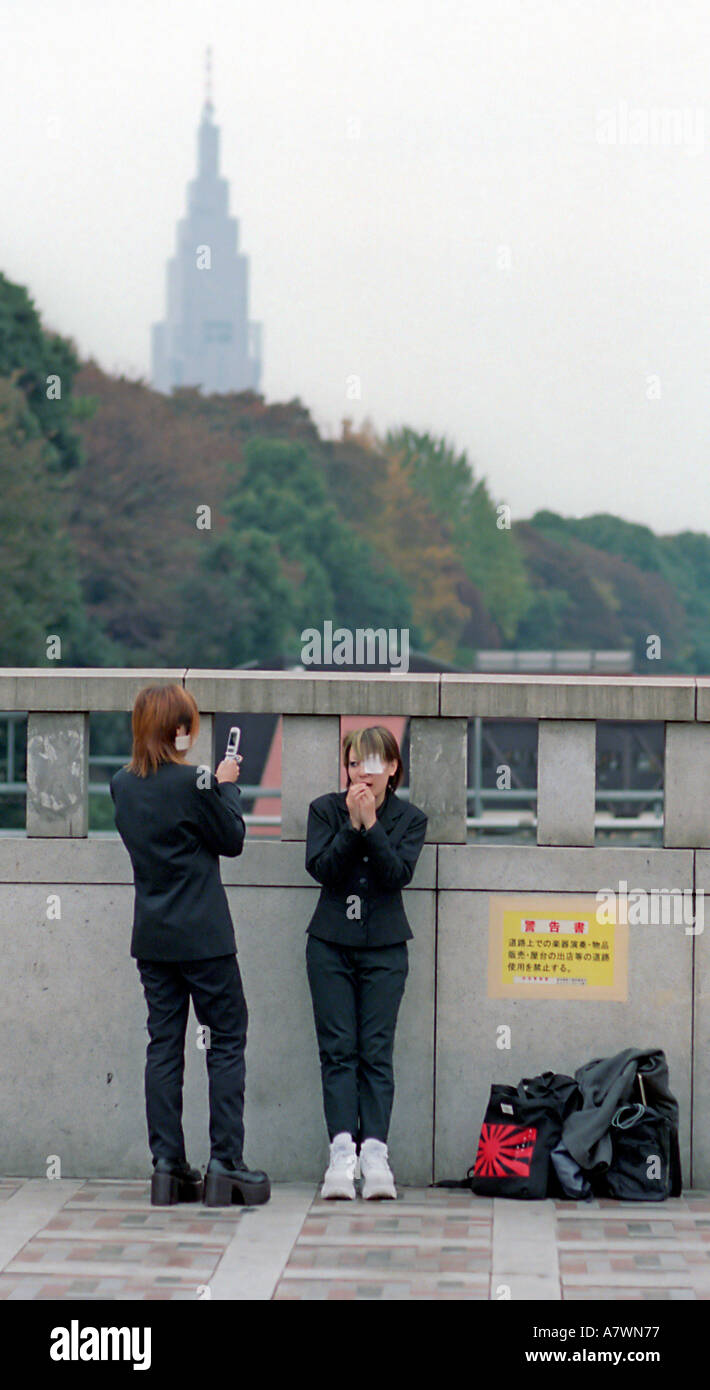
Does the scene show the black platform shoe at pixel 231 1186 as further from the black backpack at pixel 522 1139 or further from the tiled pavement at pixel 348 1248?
the black backpack at pixel 522 1139

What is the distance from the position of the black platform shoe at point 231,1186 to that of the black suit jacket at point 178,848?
712 millimetres

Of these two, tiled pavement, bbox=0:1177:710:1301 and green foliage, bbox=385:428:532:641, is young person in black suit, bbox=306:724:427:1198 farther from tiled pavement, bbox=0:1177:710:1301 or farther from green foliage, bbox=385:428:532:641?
green foliage, bbox=385:428:532:641

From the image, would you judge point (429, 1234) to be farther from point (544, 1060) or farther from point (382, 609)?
point (382, 609)

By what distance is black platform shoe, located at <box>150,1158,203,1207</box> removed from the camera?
18.1ft

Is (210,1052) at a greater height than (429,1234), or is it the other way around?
(210,1052)

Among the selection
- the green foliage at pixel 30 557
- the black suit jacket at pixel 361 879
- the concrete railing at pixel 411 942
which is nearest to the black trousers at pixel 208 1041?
the black suit jacket at pixel 361 879

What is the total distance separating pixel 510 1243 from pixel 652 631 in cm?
9970

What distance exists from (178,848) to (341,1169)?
3.92ft

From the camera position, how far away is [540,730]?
6055 mm

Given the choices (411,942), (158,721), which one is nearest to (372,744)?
(158,721)

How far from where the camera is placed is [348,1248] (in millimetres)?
4992

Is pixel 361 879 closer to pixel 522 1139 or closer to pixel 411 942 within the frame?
pixel 411 942

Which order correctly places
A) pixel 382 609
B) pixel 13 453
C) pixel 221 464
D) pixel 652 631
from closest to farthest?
pixel 13 453, pixel 221 464, pixel 382 609, pixel 652 631

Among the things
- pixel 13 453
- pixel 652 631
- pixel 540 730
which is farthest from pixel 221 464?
pixel 540 730
